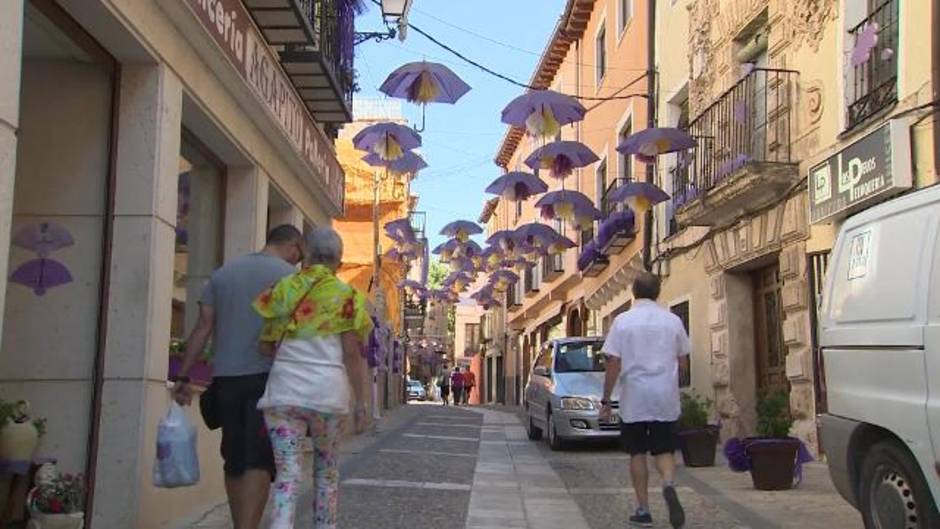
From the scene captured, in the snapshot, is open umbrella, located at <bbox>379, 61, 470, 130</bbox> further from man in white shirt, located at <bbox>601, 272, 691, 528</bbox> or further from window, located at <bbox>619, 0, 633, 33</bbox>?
window, located at <bbox>619, 0, 633, 33</bbox>

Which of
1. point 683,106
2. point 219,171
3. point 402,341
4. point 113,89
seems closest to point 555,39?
point 683,106

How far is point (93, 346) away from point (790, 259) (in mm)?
8277

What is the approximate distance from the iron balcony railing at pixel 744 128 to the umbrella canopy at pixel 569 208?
2.86 m

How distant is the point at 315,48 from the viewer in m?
9.02

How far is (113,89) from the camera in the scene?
586 cm

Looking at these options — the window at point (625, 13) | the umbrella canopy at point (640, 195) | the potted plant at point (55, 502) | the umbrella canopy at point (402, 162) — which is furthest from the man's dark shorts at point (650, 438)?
the window at point (625, 13)

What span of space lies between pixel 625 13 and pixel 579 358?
9.84 meters

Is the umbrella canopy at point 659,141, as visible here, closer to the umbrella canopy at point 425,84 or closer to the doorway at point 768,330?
the doorway at point 768,330

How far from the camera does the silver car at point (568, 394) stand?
1271 centimetres

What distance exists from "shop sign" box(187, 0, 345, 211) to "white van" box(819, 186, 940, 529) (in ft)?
14.0

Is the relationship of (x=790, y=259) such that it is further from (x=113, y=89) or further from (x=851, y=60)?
(x=113, y=89)

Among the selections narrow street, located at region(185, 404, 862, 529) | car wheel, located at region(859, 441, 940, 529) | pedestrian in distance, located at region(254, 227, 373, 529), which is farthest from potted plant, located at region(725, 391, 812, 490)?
pedestrian in distance, located at region(254, 227, 373, 529)

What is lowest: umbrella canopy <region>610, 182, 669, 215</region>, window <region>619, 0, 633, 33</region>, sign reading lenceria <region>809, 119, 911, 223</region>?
sign reading lenceria <region>809, 119, 911, 223</region>

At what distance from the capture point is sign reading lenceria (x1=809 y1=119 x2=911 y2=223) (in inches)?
341
